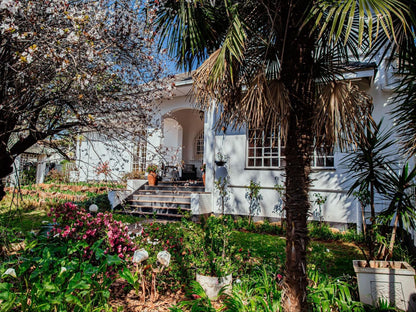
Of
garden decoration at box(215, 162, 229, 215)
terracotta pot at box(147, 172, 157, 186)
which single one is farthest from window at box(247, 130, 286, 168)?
terracotta pot at box(147, 172, 157, 186)

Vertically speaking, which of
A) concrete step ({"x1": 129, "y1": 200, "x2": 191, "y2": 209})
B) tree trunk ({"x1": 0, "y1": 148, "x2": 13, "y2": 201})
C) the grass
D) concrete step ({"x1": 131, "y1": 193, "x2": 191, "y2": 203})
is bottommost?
the grass

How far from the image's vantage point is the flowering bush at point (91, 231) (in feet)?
12.2

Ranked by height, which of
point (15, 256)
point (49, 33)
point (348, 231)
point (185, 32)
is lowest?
point (348, 231)

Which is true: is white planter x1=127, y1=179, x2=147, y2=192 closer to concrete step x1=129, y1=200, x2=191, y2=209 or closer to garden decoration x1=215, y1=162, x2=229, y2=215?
concrete step x1=129, y1=200, x2=191, y2=209

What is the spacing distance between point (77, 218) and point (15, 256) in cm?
86

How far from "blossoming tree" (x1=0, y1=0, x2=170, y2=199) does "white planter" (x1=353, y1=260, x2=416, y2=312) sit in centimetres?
404

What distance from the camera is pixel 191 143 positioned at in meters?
15.9

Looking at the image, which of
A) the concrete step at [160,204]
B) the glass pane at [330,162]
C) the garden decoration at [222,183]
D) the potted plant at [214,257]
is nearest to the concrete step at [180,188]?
the concrete step at [160,204]

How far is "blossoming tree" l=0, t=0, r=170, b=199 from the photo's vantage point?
→ 3322 mm

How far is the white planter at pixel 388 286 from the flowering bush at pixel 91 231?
3218 mm

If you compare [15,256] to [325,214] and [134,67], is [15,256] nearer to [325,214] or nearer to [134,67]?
[134,67]

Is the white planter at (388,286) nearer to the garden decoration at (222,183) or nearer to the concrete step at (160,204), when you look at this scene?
the garden decoration at (222,183)

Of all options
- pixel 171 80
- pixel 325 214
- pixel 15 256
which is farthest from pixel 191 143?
pixel 15 256

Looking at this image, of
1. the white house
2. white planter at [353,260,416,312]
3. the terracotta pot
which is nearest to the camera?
white planter at [353,260,416,312]
